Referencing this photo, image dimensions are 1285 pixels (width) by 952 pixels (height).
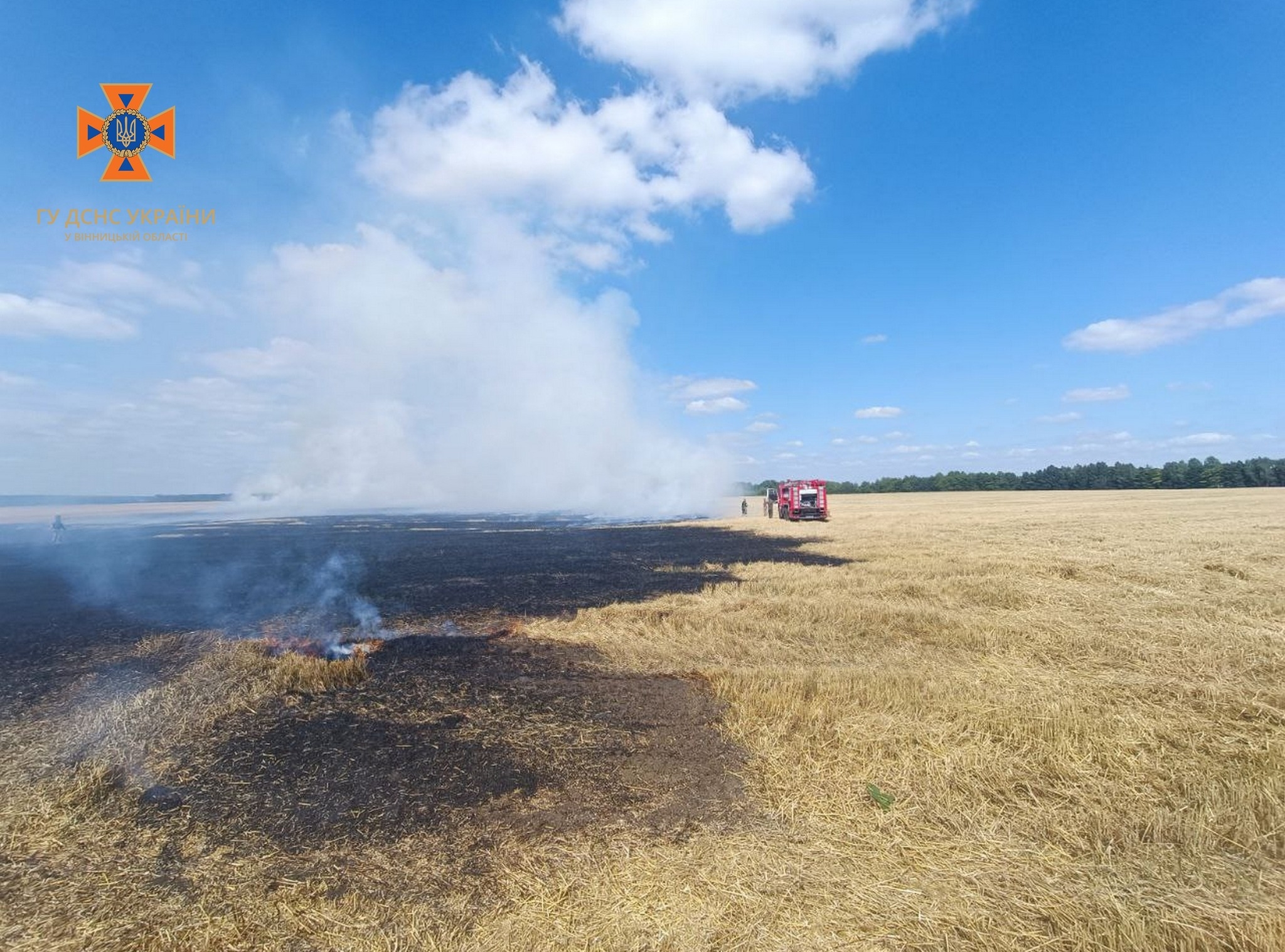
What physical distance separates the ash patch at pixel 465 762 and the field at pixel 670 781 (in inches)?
1.7

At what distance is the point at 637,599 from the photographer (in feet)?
53.1

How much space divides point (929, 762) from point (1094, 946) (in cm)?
238

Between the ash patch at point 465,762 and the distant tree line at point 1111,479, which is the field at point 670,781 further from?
the distant tree line at point 1111,479

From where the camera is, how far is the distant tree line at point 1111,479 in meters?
91.2

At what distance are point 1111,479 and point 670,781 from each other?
123 m

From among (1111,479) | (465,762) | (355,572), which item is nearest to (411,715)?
(465,762)

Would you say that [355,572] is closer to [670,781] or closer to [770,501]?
[670,781]

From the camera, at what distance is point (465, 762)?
6566 mm

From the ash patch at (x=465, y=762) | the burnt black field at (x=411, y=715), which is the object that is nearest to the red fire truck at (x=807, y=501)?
the burnt black field at (x=411, y=715)

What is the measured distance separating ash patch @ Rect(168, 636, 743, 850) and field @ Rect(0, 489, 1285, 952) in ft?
0.14

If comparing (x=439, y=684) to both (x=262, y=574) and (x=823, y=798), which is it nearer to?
(x=823, y=798)

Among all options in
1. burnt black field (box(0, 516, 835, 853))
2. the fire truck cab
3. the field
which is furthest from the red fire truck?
the field

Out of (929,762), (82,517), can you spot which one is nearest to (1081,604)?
(929,762)

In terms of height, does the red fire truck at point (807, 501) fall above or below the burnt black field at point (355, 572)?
above
